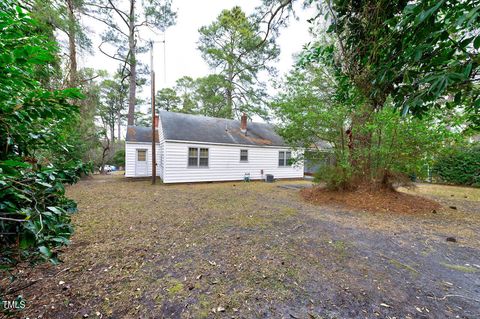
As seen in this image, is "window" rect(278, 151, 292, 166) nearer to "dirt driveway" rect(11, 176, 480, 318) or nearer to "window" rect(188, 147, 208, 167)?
"window" rect(188, 147, 208, 167)

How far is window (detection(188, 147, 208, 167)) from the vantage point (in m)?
10.3

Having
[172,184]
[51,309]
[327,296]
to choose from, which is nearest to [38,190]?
[51,309]

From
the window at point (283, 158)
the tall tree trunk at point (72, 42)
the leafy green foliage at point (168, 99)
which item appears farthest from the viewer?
the leafy green foliage at point (168, 99)

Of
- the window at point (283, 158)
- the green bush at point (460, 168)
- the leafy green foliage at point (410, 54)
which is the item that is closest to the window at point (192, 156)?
the window at point (283, 158)

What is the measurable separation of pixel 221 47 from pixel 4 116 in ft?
56.5

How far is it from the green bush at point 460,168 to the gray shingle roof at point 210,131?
9243 millimetres

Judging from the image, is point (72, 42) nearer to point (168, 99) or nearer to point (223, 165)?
point (223, 165)

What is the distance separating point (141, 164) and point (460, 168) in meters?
18.4

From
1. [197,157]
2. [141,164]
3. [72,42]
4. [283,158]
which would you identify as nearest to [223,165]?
[197,157]

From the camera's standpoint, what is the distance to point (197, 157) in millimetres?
10406

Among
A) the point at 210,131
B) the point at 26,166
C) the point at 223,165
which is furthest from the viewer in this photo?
the point at 210,131

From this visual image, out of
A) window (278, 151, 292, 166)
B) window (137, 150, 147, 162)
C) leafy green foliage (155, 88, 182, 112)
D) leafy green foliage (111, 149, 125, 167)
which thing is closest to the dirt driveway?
window (137, 150, 147, 162)

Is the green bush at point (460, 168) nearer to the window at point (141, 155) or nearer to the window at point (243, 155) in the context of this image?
the window at point (243, 155)

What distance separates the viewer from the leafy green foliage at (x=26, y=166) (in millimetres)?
1042
